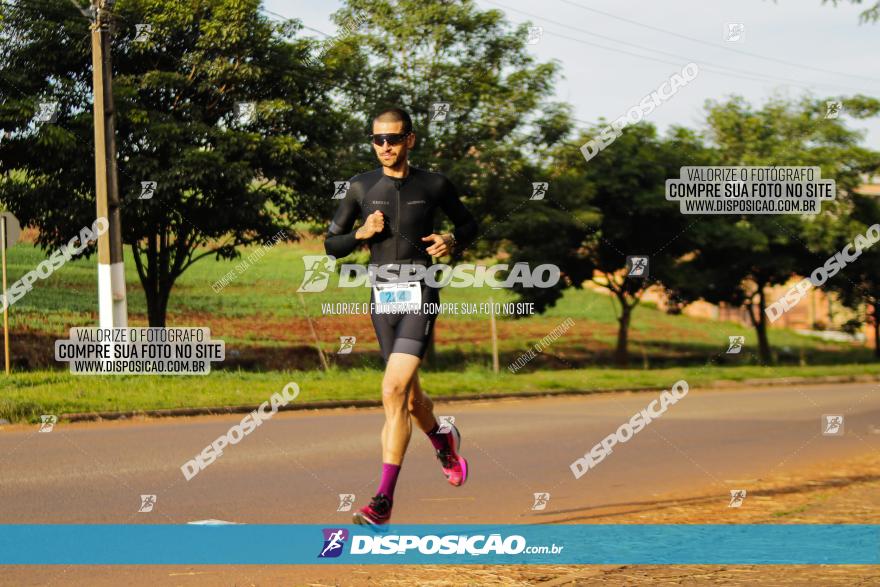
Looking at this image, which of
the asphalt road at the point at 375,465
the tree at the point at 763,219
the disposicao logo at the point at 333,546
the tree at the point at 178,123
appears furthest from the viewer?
the tree at the point at 763,219

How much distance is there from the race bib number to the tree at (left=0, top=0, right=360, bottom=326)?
19354 mm

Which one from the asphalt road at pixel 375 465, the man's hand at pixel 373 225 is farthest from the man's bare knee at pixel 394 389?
the asphalt road at pixel 375 465

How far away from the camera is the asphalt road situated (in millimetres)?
8508

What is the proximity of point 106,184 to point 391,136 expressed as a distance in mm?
14985

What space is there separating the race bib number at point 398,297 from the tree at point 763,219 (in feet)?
122

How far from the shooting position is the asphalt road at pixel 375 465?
8508 mm

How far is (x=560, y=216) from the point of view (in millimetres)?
34281

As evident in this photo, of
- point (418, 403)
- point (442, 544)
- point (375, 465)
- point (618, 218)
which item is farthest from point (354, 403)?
point (618, 218)

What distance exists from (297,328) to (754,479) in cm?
2600

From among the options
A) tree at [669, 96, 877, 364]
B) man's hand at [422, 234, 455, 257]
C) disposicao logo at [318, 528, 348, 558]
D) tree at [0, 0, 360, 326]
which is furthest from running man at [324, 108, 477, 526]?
tree at [669, 96, 877, 364]

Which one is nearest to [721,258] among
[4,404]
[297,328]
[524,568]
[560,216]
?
[560,216]

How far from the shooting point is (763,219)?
4459 cm

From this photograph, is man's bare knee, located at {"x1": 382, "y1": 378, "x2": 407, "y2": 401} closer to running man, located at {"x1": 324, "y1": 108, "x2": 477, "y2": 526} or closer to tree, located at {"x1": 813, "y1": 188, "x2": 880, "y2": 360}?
running man, located at {"x1": 324, "y1": 108, "x2": 477, "y2": 526}

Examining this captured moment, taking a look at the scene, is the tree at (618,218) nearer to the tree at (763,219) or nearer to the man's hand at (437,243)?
the tree at (763,219)
